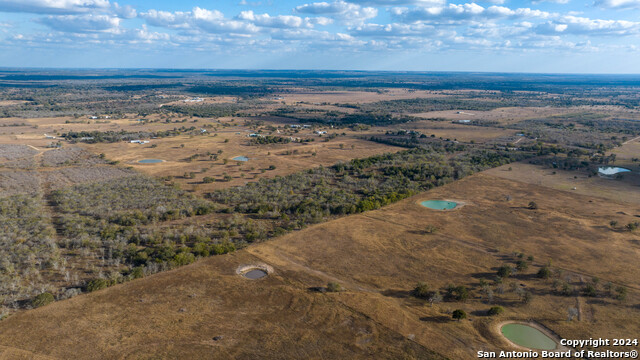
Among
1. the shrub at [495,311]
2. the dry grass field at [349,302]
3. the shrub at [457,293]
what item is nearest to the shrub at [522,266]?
the dry grass field at [349,302]

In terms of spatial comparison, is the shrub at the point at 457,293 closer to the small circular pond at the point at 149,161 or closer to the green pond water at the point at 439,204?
the green pond water at the point at 439,204

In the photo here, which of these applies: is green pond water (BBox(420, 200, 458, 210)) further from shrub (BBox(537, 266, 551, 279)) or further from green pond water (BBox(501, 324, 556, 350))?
green pond water (BBox(501, 324, 556, 350))

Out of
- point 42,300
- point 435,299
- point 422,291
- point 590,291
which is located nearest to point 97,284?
point 42,300

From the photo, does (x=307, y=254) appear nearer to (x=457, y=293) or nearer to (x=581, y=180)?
(x=457, y=293)

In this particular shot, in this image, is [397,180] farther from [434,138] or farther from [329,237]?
[434,138]

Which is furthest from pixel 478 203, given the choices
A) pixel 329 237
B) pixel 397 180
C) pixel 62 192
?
pixel 62 192

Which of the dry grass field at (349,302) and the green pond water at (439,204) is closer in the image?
the dry grass field at (349,302)

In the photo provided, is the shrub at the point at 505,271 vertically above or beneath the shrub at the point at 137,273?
above
